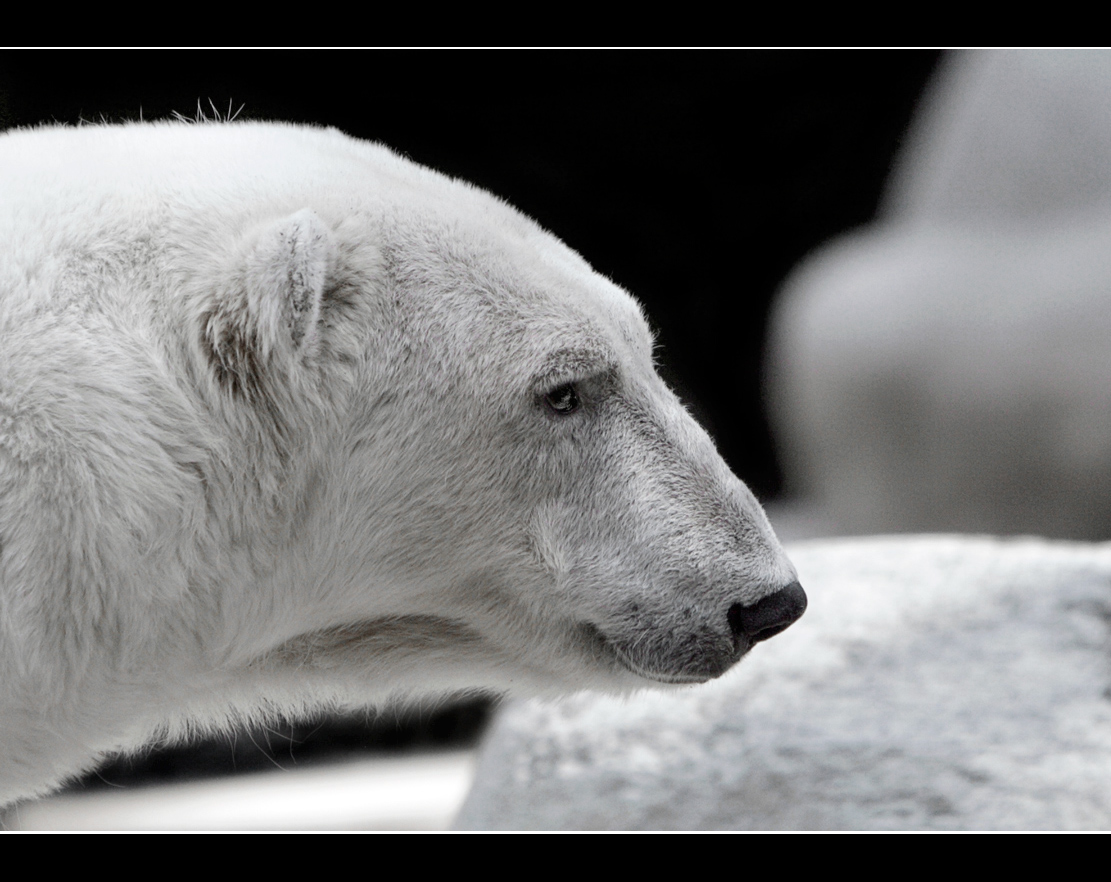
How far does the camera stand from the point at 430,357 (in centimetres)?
154

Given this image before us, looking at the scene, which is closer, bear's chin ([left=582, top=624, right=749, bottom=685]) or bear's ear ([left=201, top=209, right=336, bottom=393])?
bear's ear ([left=201, top=209, right=336, bottom=393])

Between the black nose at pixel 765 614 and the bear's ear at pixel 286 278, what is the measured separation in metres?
0.65

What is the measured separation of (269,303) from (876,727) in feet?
5.06

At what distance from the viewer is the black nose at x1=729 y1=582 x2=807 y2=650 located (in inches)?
62.8

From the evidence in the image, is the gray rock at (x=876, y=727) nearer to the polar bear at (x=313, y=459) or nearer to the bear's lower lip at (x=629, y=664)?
the bear's lower lip at (x=629, y=664)

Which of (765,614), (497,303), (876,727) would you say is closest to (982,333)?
(876,727)

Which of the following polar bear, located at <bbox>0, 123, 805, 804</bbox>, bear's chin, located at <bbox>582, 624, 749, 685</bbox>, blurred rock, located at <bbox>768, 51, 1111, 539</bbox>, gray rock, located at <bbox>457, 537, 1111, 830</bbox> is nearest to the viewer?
polar bear, located at <bbox>0, 123, 805, 804</bbox>

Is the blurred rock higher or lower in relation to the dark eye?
lower

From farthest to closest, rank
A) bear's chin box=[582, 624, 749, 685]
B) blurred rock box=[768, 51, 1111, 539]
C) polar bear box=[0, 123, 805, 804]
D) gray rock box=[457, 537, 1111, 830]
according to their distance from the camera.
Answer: blurred rock box=[768, 51, 1111, 539] < gray rock box=[457, 537, 1111, 830] < bear's chin box=[582, 624, 749, 685] < polar bear box=[0, 123, 805, 804]

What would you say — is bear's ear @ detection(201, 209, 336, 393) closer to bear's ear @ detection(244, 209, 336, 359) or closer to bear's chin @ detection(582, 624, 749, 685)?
bear's ear @ detection(244, 209, 336, 359)

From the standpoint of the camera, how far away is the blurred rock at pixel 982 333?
4816 millimetres

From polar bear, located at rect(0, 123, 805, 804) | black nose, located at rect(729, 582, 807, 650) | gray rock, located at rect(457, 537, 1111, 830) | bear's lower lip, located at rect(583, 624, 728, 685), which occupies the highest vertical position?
polar bear, located at rect(0, 123, 805, 804)

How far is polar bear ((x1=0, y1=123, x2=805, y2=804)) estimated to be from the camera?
1349 millimetres

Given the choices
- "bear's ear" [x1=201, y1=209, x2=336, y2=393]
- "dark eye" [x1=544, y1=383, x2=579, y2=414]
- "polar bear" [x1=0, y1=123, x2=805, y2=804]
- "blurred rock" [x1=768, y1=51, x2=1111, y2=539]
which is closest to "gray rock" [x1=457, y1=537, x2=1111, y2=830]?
"polar bear" [x1=0, y1=123, x2=805, y2=804]
